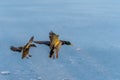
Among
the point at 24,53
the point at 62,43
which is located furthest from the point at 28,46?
the point at 62,43

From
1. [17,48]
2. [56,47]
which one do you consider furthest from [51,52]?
[17,48]

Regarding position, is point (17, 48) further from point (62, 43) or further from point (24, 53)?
point (62, 43)

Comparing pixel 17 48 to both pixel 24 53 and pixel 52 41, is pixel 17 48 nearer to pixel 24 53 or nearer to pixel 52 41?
pixel 24 53

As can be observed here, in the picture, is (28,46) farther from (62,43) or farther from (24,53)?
(62,43)

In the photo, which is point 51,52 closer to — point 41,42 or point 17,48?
point 41,42

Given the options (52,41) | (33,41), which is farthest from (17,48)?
(52,41)
